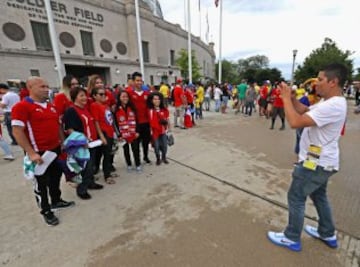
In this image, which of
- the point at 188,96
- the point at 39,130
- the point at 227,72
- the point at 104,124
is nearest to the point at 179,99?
the point at 188,96

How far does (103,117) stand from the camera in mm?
3340

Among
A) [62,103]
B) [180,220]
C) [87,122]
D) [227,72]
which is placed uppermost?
[227,72]

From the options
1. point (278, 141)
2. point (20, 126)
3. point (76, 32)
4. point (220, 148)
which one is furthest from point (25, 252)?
point (76, 32)

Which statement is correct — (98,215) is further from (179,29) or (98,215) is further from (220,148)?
(179,29)

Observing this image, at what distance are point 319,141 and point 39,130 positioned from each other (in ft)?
9.60

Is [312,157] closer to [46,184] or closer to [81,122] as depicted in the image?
[81,122]

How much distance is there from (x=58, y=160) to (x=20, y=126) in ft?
2.20

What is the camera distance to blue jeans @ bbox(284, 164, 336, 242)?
1.78m

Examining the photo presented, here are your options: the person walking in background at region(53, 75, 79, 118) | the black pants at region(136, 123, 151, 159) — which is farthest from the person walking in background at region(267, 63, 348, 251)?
the person walking in background at region(53, 75, 79, 118)

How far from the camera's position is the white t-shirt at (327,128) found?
5.22 ft

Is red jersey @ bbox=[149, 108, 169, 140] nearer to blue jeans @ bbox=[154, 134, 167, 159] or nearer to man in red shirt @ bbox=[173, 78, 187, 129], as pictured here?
blue jeans @ bbox=[154, 134, 167, 159]

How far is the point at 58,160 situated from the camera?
2674mm

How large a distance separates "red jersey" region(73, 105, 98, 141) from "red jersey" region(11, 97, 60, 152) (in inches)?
16.6

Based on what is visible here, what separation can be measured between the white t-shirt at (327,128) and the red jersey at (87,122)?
2.79m
